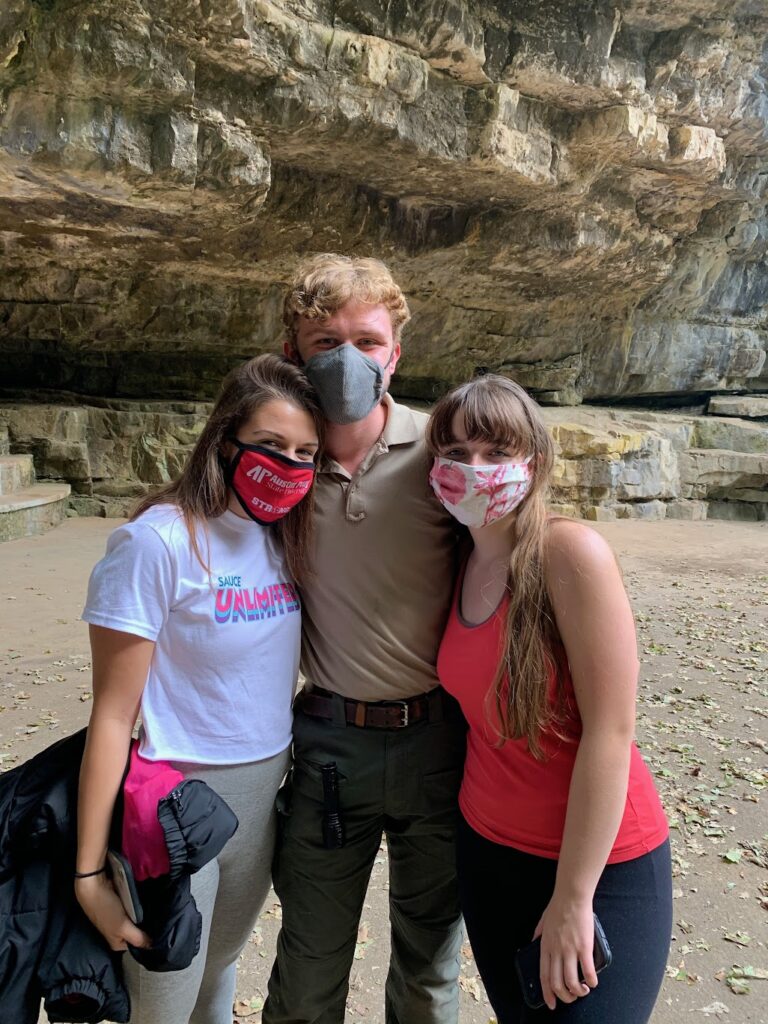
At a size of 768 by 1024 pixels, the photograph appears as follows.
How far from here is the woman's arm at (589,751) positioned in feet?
4.77

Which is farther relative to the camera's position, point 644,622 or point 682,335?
point 682,335

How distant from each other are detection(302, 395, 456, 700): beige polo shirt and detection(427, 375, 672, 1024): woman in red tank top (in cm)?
13

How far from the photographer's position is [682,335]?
62.7 feet

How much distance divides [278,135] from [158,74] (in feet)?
6.66

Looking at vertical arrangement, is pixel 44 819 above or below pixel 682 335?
below

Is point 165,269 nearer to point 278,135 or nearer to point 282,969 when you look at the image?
point 278,135

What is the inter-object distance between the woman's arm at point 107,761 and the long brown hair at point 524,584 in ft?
2.59

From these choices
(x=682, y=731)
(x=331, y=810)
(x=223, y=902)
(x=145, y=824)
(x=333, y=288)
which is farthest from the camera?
(x=682, y=731)

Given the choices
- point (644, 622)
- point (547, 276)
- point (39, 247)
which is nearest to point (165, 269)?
point (39, 247)

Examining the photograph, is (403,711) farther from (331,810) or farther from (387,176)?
(387,176)

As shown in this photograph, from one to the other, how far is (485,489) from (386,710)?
0.65 metres

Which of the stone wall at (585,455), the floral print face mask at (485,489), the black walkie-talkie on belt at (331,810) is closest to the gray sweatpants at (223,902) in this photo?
the black walkie-talkie on belt at (331,810)

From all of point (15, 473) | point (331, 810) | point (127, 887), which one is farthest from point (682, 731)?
point (15, 473)

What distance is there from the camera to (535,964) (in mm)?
1503
